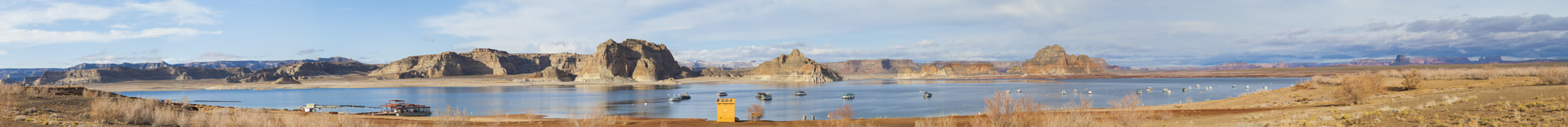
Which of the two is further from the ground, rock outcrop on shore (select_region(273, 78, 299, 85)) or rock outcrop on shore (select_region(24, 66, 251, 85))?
rock outcrop on shore (select_region(24, 66, 251, 85))

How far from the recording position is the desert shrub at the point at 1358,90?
3781 centimetres

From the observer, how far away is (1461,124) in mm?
18047

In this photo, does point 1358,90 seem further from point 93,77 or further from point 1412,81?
point 93,77

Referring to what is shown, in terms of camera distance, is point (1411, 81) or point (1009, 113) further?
point (1411, 81)

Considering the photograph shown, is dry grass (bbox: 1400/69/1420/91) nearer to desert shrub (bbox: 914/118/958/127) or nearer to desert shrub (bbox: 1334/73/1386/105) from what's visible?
desert shrub (bbox: 1334/73/1386/105)

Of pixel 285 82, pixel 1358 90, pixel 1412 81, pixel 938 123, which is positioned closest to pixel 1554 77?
pixel 1412 81

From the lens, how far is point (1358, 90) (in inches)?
1534

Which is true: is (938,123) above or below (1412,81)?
below

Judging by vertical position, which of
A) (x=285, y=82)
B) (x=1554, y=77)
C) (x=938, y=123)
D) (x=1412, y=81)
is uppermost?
(x=1554, y=77)

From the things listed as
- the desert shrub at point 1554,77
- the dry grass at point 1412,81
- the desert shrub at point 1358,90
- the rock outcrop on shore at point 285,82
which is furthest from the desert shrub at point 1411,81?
the rock outcrop on shore at point 285,82

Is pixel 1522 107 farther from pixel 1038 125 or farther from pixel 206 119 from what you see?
pixel 206 119

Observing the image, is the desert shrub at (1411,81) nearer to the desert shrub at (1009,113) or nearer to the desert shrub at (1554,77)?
the desert shrub at (1554,77)

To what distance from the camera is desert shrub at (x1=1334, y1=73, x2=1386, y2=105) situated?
37.8 m

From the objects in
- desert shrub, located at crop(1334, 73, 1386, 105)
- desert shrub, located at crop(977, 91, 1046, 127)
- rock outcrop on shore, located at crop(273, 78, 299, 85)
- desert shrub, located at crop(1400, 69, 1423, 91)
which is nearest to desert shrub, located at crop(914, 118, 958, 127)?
desert shrub, located at crop(977, 91, 1046, 127)
